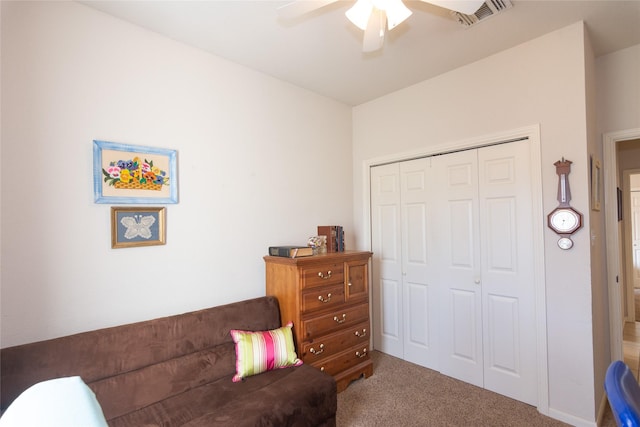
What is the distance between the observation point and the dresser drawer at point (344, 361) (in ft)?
7.78

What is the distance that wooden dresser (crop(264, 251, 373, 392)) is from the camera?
2.27 m

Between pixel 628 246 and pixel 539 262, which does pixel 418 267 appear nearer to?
pixel 539 262

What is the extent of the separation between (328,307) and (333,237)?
695mm

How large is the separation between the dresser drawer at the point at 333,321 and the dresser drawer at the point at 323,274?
0.86 feet

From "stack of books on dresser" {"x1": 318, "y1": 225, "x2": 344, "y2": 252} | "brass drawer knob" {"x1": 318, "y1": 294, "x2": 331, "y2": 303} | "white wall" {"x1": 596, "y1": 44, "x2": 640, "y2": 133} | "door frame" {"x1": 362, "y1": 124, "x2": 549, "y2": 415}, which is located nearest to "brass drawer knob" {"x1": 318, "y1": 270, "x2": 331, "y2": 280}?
"brass drawer knob" {"x1": 318, "y1": 294, "x2": 331, "y2": 303}

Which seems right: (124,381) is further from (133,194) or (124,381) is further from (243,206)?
(243,206)

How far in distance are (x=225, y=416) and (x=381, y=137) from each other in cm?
277

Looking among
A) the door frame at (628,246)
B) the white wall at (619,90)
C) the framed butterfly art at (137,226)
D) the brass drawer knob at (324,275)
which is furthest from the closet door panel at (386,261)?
the door frame at (628,246)

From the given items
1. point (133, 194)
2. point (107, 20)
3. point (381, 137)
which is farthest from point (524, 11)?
point (133, 194)

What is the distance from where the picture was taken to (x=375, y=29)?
162 cm

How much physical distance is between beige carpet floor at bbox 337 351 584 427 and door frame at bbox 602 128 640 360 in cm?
96

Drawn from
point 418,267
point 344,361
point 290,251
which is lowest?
point 344,361

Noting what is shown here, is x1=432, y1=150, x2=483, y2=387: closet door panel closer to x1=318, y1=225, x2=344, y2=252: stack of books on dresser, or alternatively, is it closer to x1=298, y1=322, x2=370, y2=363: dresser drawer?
x1=298, y1=322, x2=370, y2=363: dresser drawer

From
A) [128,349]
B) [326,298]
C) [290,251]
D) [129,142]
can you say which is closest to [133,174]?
[129,142]
